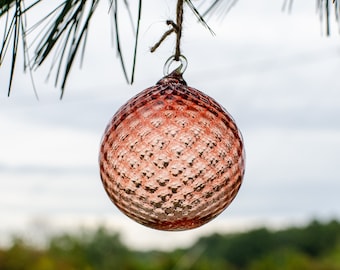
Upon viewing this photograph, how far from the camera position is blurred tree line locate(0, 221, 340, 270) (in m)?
13.0

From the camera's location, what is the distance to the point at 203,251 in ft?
75.3

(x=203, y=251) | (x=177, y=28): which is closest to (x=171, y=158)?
(x=177, y=28)

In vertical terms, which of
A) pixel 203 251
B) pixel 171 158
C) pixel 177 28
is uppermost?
pixel 177 28

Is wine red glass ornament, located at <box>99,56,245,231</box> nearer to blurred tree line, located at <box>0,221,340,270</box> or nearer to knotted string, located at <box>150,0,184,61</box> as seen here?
knotted string, located at <box>150,0,184,61</box>

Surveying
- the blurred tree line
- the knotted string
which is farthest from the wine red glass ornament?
the blurred tree line

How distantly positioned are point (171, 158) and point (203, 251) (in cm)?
2231

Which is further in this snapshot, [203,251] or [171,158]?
[203,251]

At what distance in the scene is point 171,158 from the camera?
0.93m

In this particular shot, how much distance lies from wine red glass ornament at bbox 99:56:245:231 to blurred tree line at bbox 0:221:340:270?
1093 centimetres

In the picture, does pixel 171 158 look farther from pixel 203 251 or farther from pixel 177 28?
pixel 203 251

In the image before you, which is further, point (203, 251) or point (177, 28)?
point (203, 251)

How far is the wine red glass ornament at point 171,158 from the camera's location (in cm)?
93

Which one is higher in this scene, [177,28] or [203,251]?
[177,28]

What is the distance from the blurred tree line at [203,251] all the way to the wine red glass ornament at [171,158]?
35.9 feet
